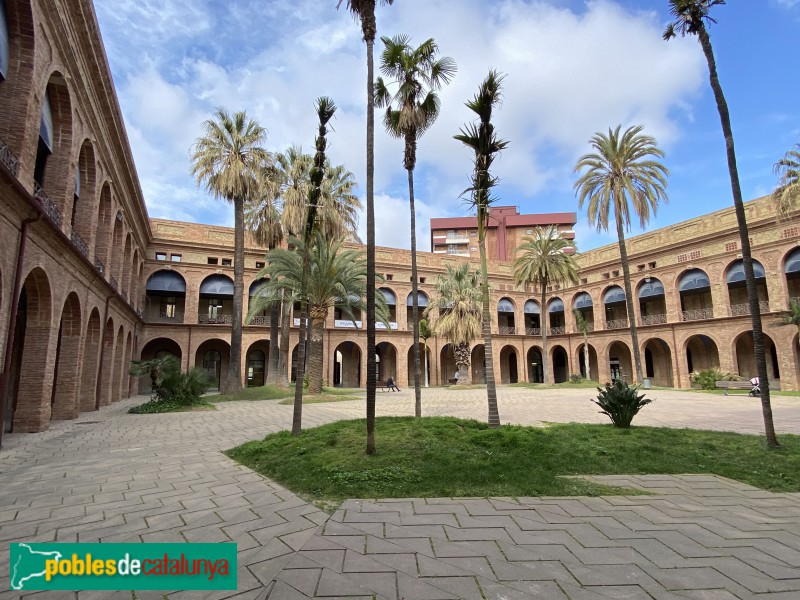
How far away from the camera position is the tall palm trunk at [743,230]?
738 cm

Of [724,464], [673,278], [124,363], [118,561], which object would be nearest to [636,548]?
[118,561]


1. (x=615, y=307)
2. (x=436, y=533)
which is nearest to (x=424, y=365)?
(x=615, y=307)

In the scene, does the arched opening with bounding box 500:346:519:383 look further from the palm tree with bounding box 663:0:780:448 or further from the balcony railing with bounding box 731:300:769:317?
the palm tree with bounding box 663:0:780:448

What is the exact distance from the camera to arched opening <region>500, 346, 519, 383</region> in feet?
143

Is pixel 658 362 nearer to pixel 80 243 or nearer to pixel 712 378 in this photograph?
pixel 712 378

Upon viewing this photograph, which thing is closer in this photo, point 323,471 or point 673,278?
point 323,471

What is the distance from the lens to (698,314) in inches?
1201

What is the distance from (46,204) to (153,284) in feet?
68.3

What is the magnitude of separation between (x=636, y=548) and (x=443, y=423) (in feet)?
19.3

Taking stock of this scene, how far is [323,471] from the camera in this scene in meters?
5.61

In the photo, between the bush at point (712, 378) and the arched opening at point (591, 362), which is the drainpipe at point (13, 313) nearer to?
the bush at point (712, 378)

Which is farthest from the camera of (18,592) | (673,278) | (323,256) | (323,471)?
(673,278)

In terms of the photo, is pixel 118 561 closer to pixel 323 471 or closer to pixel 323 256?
pixel 323 471

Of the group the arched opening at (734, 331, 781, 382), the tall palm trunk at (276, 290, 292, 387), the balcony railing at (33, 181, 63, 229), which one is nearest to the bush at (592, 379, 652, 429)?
the balcony railing at (33, 181, 63, 229)
